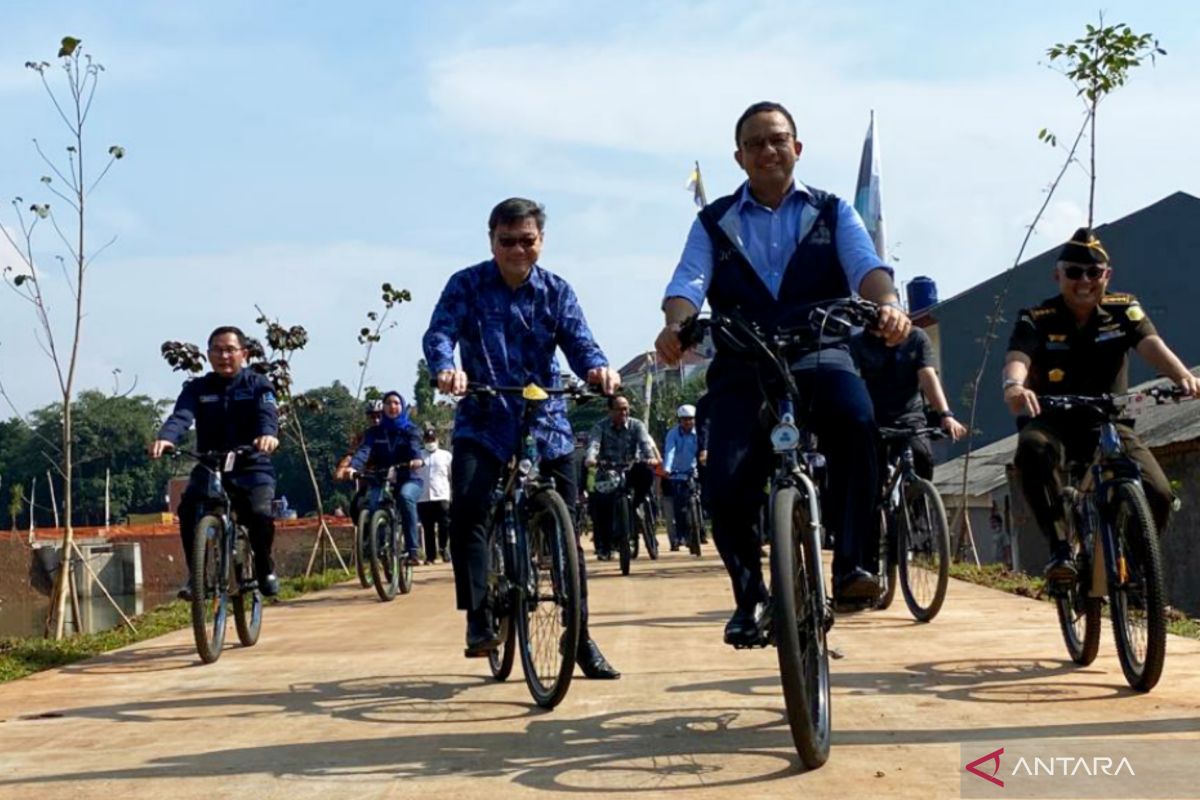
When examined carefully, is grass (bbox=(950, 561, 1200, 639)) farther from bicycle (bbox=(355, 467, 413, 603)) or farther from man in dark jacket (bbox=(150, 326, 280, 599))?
bicycle (bbox=(355, 467, 413, 603))

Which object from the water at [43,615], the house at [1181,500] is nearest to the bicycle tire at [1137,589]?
the house at [1181,500]

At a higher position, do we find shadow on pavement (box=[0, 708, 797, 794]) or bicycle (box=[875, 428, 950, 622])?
bicycle (box=[875, 428, 950, 622])

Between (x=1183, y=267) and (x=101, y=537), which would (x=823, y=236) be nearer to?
(x=101, y=537)

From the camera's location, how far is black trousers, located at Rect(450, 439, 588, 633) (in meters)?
6.52

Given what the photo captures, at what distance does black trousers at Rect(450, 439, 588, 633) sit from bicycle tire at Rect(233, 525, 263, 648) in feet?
9.19

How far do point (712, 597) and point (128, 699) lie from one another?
17.1ft

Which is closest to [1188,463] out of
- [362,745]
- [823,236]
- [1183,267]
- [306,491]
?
[823,236]

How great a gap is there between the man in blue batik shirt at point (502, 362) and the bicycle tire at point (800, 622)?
5.82 feet

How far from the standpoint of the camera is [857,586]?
504 cm

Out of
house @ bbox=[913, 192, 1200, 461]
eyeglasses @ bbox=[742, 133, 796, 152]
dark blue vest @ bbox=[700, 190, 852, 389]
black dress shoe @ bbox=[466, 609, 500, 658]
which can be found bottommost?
black dress shoe @ bbox=[466, 609, 500, 658]

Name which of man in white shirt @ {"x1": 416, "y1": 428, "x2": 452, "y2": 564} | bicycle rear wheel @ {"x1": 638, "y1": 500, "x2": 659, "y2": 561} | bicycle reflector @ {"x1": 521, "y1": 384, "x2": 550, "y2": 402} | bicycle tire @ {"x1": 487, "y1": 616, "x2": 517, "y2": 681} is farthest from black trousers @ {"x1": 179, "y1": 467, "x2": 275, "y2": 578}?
bicycle rear wheel @ {"x1": 638, "y1": 500, "x2": 659, "y2": 561}

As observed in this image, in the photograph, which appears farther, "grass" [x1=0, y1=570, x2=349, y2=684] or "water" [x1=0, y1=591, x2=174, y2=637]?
"water" [x1=0, y1=591, x2=174, y2=637]

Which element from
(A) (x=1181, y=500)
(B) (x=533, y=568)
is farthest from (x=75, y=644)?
(A) (x=1181, y=500)

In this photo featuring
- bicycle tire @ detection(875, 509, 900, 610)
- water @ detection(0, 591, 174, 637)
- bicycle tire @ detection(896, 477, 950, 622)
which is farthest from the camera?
water @ detection(0, 591, 174, 637)
